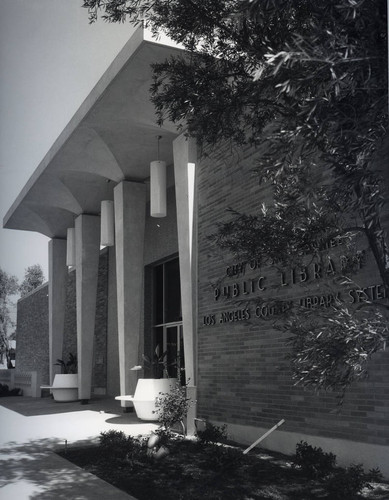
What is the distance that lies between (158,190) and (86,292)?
7700mm

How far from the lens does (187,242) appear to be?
12.5 metres

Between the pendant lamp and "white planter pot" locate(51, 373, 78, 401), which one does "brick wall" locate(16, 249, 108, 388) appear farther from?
the pendant lamp

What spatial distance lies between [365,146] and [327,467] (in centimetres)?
472

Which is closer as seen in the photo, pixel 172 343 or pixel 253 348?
pixel 253 348

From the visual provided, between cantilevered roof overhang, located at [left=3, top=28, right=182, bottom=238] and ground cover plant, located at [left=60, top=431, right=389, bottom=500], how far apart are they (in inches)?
279

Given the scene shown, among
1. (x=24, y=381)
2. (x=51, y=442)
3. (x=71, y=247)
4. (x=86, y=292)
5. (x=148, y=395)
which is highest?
(x=71, y=247)

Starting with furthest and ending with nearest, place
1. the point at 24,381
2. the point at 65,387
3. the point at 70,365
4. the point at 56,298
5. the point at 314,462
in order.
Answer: the point at 24,381 → the point at 56,298 → the point at 70,365 → the point at 65,387 → the point at 314,462

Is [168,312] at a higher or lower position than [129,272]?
lower

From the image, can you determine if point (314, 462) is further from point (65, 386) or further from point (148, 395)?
point (65, 386)

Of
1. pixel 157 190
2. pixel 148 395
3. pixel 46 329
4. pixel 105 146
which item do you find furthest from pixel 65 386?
pixel 46 329

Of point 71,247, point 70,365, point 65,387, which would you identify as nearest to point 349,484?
point 65,387

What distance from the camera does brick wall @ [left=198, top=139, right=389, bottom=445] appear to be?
7.61 meters

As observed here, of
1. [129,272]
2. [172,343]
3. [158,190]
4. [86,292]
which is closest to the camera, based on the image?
[158,190]

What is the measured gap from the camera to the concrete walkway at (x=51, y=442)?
6922 millimetres
